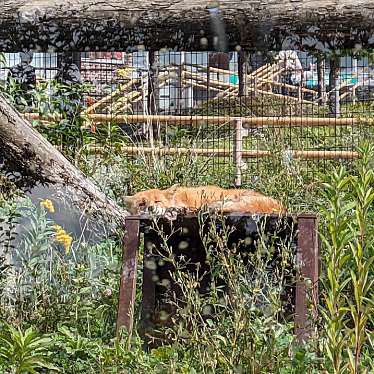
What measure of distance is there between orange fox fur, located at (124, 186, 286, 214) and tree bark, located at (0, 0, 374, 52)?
62.6 inches

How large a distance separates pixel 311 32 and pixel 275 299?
63cm

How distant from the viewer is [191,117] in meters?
7.16

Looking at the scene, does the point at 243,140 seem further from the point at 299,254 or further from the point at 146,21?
the point at 146,21

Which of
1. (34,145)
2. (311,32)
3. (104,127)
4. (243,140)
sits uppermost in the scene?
(311,32)

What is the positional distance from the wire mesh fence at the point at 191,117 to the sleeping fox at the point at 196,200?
2.33 feet

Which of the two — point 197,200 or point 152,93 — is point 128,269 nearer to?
point 197,200

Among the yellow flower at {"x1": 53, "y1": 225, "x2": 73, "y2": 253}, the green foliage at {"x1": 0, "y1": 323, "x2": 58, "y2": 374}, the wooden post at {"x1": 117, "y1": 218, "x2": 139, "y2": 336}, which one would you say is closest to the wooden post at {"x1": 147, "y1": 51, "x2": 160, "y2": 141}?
the yellow flower at {"x1": 53, "y1": 225, "x2": 73, "y2": 253}

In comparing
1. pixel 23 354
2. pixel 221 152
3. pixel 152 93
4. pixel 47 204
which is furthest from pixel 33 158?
pixel 152 93

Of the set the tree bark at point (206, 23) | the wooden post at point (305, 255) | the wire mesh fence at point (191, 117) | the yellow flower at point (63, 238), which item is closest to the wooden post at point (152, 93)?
the wire mesh fence at point (191, 117)

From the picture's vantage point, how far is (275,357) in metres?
2.16

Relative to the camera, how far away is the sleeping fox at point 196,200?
368 cm

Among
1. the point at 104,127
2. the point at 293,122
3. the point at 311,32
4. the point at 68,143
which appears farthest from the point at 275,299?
the point at 293,122

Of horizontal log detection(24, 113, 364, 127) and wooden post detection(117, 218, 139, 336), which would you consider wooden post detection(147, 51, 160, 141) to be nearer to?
horizontal log detection(24, 113, 364, 127)

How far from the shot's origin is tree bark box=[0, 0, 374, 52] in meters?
1.78
